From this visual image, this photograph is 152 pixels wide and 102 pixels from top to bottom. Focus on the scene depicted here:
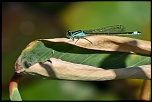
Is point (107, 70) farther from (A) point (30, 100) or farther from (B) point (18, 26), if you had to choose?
(B) point (18, 26)

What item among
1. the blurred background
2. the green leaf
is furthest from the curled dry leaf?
the blurred background

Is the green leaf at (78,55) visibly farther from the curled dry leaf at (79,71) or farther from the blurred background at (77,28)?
the blurred background at (77,28)

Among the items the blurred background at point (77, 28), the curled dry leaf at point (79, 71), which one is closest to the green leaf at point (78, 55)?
the curled dry leaf at point (79, 71)

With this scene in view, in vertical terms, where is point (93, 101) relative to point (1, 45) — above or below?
below

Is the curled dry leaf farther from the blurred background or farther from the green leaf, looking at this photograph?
the blurred background

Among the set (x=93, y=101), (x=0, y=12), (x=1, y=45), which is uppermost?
(x=0, y=12)

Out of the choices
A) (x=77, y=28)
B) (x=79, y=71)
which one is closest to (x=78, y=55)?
(x=79, y=71)

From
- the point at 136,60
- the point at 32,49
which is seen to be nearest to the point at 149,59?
the point at 136,60

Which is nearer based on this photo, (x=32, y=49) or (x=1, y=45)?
(x=32, y=49)
